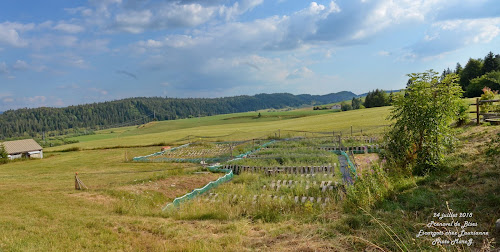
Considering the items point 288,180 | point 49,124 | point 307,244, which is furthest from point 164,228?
point 49,124

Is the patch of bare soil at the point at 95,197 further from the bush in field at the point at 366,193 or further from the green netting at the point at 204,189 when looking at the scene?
the bush in field at the point at 366,193

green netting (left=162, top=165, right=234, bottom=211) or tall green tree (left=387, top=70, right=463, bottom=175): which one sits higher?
tall green tree (left=387, top=70, right=463, bottom=175)

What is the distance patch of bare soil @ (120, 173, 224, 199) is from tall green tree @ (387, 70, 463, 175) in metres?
8.18

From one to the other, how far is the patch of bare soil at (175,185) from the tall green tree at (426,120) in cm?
818

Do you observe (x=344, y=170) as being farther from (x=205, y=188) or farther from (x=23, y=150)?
(x=23, y=150)

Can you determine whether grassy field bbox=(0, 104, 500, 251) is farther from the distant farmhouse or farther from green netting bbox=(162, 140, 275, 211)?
the distant farmhouse

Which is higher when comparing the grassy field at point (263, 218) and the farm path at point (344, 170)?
the grassy field at point (263, 218)

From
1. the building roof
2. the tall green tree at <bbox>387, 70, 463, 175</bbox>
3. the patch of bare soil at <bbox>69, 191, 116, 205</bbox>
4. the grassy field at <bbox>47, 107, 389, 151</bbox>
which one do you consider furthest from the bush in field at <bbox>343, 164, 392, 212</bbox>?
the building roof

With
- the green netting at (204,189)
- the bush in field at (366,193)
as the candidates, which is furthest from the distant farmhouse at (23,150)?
the bush in field at (366,193)

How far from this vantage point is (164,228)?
671 centimetres

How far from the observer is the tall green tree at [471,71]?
6794 centimetres

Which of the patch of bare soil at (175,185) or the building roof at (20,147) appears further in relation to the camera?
the building roof at (20,147)

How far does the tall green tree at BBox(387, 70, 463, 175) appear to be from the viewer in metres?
9.43

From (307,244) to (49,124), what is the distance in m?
198
